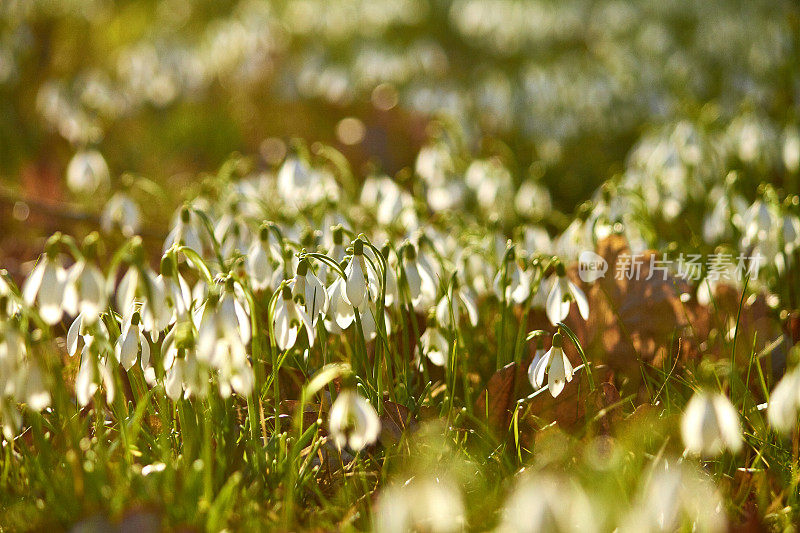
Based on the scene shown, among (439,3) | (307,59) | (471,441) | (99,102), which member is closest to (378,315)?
(471,441)

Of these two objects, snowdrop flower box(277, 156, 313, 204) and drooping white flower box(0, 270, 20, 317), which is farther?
snowdrop flower box(277, 156, 313, 204)

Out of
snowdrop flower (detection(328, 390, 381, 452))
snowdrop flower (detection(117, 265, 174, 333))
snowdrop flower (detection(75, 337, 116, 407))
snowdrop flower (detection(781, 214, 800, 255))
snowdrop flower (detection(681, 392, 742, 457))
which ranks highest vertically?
snowdrop flower (detection(117, 265, 174, 333))

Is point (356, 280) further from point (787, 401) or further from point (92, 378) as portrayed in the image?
point (787, 401)

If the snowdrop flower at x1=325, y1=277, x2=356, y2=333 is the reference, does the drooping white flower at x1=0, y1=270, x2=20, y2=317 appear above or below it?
above

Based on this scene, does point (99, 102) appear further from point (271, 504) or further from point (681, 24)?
point (681, 24)

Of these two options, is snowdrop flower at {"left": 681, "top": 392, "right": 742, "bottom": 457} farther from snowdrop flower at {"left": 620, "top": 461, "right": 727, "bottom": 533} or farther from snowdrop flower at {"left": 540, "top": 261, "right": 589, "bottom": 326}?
snowdrop flower at {"left": 540, "top": 261, "right": 589, "bottom": 326}

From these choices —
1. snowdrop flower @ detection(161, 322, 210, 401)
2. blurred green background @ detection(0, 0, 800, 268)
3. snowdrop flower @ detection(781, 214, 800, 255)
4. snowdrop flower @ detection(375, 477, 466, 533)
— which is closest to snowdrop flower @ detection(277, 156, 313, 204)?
blurred green background @ detection(0, 0, 800, 268)

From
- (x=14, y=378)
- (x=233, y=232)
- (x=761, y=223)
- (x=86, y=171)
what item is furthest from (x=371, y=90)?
(x=14, y=378)
